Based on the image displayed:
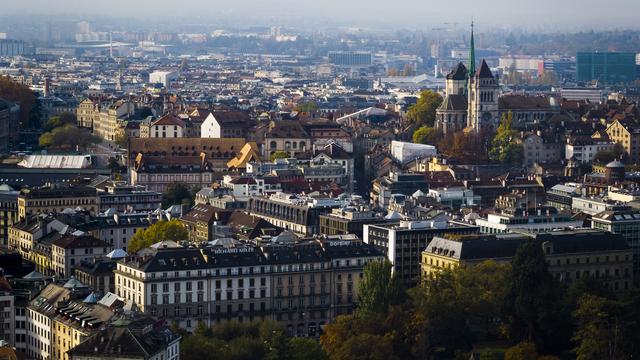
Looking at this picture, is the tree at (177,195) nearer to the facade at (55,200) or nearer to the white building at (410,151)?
the facade at (55,200)

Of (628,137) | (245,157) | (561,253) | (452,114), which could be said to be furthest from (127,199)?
(452,114)

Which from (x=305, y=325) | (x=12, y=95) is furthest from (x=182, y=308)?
(x=12, y=95)

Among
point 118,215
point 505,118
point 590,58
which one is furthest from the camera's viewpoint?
point 590,58

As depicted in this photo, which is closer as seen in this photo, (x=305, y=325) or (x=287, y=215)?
(x=305, y=325)

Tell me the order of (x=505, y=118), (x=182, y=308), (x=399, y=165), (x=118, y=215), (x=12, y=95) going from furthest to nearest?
(x=12, y=95) < (x=505, y=118) < (x=399, y=165) < (x=118, y=215) < (x=182, y=308)

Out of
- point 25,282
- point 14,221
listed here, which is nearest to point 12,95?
point 14,221

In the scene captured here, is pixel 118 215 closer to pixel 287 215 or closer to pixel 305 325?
pixel 287 215
